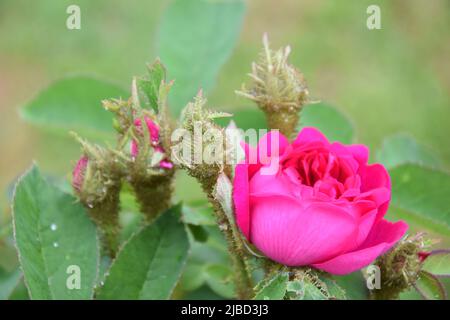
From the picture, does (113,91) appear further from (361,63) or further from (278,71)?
→ (361,63)

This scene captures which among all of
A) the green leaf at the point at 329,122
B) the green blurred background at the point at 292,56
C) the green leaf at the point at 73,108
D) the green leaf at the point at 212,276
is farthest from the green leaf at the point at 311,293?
the green blurred background at the point at 292,56

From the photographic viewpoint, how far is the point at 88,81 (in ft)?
3.22

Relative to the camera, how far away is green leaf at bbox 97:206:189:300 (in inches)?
27.5

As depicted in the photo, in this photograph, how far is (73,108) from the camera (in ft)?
3.26

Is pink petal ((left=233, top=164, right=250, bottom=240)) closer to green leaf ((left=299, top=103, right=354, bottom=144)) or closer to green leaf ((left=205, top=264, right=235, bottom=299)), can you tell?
green leaf ((left=205, top=264, right=235, bottom=299))

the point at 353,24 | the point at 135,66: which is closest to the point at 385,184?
the point at 135,66

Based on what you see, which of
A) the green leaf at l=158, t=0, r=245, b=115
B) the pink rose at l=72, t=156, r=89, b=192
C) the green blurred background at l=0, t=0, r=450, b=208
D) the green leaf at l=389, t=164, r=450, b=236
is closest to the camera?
the pink rose at l=72, t=156, r=89, b=192

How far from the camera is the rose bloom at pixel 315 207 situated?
579mm

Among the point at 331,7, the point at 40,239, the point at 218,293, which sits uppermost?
the point at 331,7

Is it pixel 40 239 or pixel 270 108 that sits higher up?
pixel 270 108

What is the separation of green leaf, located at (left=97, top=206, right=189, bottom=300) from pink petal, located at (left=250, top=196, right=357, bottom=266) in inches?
5.6

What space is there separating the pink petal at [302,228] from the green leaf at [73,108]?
0.46 meters

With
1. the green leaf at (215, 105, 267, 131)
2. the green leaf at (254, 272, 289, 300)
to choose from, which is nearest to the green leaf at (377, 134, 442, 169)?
the green leaf at (215, 105, 267, 131)
